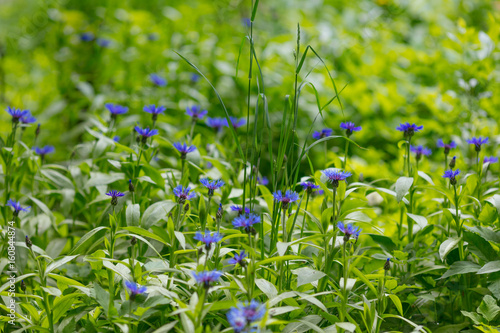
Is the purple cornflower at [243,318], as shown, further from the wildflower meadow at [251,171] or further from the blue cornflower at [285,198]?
the blue cornflower at [285,198]

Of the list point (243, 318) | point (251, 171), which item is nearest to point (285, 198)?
point (251, 171)

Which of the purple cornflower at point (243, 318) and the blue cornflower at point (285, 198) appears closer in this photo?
the purple cornflower at point (243, 318)

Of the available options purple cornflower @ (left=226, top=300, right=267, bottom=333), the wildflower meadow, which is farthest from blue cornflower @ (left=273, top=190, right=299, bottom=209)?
purple cornflower @ (left=226, top=300, right=267, bottom=333)

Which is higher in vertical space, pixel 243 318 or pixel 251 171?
pixel 251 171

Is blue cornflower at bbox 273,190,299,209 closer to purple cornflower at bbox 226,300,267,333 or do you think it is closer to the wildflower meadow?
the wildflower meadow

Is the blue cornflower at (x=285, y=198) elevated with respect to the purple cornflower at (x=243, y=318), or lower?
elevated

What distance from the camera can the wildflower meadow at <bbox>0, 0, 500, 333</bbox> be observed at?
1090 millimetres

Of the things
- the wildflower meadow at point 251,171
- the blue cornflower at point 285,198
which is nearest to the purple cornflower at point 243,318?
the wildflower meadow at point 251,171

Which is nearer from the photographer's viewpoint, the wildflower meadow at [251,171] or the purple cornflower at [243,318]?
the purple cornflower at [243,318]

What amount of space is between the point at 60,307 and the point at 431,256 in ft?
3.44

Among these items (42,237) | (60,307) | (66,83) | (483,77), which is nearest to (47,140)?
(66,83)

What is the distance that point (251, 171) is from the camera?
1114 mm

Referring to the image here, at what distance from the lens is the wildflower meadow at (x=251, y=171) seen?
1.09 m

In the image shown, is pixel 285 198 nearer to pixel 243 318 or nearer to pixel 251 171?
pixel 251 171
